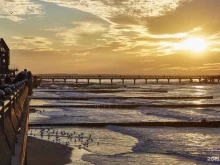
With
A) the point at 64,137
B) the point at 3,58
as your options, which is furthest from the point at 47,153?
the point at 3,58

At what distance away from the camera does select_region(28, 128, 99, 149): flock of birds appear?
1994 centimetres

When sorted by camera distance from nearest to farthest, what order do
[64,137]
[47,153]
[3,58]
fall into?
[47,153]
[64,137]
[3,58]

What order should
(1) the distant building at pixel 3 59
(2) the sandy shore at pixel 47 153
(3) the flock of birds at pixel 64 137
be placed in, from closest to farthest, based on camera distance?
(2) the sandy shore at pixel 47 153
(3) the flock of birds at pixel 64 137
(1) the distant building at pixel 3 59

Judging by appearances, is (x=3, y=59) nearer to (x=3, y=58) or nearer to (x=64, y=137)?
(x=3, y=58)

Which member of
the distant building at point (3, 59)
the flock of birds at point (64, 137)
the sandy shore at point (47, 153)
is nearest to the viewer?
the sandy shore at point (47, 153)

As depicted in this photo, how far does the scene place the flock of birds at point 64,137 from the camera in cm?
1994

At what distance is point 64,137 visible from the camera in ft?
72.9

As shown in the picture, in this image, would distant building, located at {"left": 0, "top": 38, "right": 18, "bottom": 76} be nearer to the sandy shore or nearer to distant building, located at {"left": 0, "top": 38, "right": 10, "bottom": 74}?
distant building, located at {"left": 0, "top": 38, "right": 10, "bottom": 74}

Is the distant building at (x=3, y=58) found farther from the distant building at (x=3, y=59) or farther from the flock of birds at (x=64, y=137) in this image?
the flock of birds at (x=64, y=137)

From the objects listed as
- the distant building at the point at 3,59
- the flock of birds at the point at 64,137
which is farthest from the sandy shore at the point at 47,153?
the distant building at the point at 3,59

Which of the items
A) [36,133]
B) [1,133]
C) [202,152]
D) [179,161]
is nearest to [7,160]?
[1,133]

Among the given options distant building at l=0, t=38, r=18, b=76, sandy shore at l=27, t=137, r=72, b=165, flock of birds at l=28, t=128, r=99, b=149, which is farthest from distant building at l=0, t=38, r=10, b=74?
sandy shore at l=27, t=137, r=72, b=165

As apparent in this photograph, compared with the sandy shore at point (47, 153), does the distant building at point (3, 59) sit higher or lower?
higher

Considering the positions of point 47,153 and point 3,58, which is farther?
point 3,58
